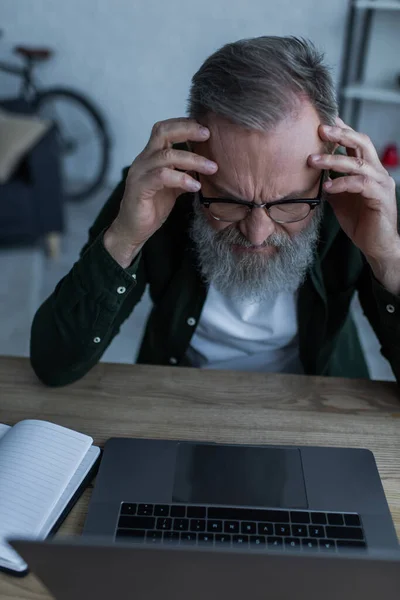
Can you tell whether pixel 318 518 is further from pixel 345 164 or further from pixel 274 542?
pixel 345 164

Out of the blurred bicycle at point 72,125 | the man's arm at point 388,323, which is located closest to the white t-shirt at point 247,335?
the man's arm at point 388,323

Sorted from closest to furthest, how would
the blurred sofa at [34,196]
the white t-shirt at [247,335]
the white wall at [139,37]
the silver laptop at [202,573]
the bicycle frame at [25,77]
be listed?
the silver laptop at [202,573] → the white t-shirt at [247,335] → the blurred sofa at [34,196] → the white wall at [139,37] → the bicycle frame at [25,77]

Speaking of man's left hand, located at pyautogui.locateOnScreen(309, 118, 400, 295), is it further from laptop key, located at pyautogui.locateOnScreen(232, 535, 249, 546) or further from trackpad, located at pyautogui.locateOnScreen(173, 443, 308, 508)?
laptop key, located at pyautogui.locateOnScreen(232, 535, 249, 546)

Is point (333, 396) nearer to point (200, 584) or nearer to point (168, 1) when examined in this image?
point (200, 584)

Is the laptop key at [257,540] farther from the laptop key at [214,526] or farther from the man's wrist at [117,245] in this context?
the man's wrist at [117,245]

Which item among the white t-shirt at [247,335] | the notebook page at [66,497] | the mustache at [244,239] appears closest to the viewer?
the notebook page at [66,497]

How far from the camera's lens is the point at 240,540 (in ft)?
2.26

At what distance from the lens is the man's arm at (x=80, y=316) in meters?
1.01

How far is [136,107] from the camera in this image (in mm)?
4094

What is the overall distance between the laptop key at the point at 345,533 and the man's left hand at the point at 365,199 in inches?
17.8

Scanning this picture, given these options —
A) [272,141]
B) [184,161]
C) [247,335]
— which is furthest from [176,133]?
[247,335]

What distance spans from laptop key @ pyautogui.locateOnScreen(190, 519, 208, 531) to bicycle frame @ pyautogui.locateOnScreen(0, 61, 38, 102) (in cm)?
373

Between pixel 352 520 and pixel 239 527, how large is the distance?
143 mm

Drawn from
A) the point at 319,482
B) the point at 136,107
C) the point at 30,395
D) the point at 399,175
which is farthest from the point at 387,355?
the point at 136,107
